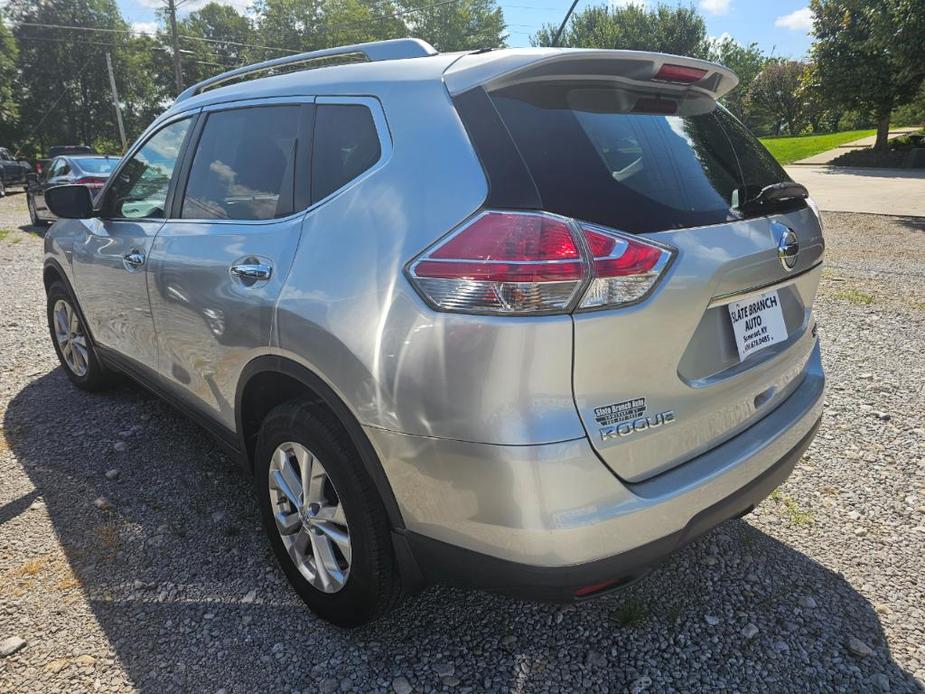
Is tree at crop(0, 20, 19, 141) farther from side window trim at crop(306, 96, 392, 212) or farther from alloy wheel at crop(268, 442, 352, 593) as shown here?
alloy wheel at crop(268, 442, 352, 593)

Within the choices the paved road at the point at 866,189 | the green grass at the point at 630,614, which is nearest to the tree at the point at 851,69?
the paved road at the point at 866,189

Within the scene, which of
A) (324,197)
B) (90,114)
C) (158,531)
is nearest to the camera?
(324,197)

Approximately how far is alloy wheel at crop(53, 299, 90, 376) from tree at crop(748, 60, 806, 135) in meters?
49.7

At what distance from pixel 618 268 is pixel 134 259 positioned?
2343 millimetres

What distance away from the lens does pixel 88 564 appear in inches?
101

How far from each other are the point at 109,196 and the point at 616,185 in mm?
2879

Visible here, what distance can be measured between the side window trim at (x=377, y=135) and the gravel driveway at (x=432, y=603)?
1.43 meters

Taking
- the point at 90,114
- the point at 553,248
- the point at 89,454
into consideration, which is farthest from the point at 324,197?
the point at 90,114

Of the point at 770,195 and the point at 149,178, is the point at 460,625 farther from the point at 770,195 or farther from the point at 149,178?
the point at 149,178

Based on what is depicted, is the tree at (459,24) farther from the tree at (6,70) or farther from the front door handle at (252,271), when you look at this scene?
the front door handle at (252,271)

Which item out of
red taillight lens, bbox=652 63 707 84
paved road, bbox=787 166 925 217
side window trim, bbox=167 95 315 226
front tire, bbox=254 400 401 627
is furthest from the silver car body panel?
paved road, bbox=787 166 925 217

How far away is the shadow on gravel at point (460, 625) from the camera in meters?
1.98

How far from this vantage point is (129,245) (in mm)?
3021

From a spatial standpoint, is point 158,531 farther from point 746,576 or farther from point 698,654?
point 746,576
